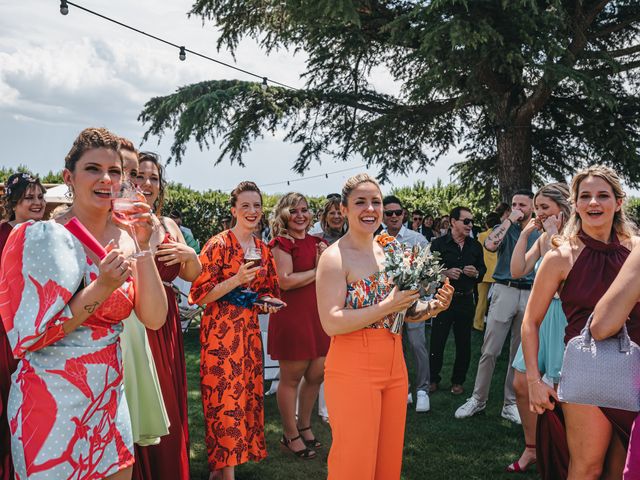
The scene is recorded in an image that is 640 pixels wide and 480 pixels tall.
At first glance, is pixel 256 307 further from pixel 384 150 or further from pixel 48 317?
pixel 384 150

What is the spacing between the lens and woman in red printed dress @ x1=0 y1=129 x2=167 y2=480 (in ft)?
7.78

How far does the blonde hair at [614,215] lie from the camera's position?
11.7 feet

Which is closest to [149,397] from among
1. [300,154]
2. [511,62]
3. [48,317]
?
[48,317]

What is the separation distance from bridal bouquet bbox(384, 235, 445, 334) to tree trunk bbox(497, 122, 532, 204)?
1052 centimetres

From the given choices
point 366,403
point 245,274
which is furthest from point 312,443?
point 366,403

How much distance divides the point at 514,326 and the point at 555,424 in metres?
3.21

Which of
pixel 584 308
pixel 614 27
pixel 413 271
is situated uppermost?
pixel 614 27

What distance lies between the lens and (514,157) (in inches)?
521

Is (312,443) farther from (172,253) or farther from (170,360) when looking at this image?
(172,253)

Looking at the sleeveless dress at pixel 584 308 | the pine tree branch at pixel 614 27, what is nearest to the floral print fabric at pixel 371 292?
the sleeveless dress at pixel 584 308

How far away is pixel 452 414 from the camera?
22.1 feet

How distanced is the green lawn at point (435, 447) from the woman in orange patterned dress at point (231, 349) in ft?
1.58

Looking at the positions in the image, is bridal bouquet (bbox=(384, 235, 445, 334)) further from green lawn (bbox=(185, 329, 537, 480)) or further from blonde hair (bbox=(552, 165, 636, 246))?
green lawn (bbox=(185, 329, 537, 480))

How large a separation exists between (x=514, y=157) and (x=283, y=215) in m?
8.82
